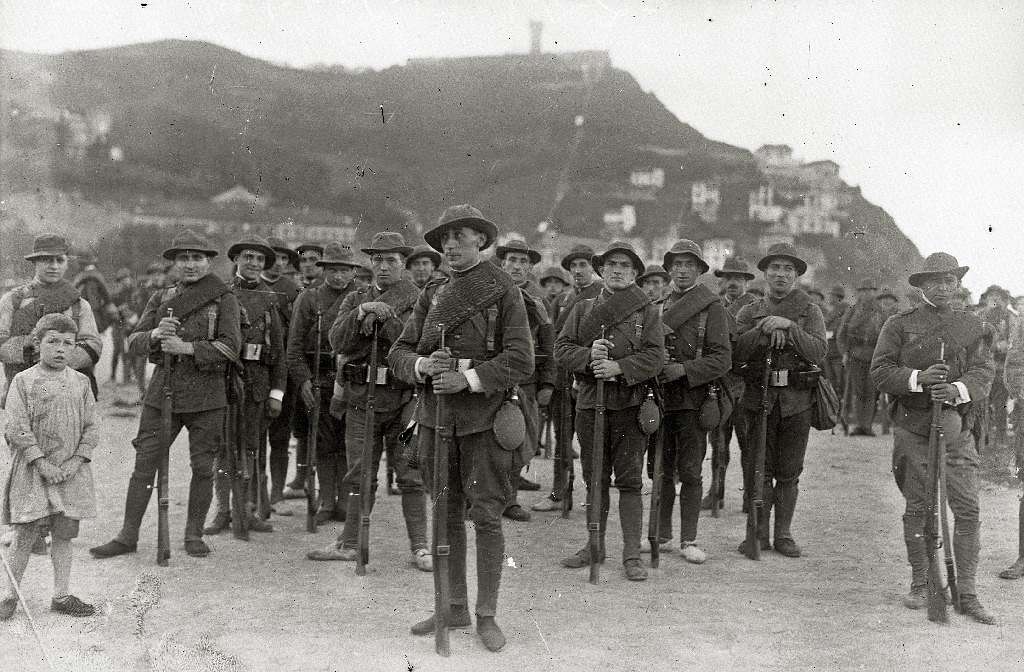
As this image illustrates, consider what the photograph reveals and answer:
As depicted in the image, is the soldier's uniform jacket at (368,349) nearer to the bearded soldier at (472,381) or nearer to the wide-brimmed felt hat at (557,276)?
the bearded soldier at (472,381)

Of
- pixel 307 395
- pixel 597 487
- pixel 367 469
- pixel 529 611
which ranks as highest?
pixel 307 395

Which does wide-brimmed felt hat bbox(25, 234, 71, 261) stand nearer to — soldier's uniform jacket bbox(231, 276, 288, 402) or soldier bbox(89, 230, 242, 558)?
soldier bbox(89, 230, 242, 558)

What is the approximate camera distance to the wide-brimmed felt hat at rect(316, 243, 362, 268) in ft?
26.5

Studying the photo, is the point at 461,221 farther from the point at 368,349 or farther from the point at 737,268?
the point at 737,268

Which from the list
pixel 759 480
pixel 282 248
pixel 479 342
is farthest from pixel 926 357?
pixel 282 248

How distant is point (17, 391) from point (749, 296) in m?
7.65

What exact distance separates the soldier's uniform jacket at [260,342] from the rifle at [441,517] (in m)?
3.09

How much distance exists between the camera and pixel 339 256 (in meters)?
8.16

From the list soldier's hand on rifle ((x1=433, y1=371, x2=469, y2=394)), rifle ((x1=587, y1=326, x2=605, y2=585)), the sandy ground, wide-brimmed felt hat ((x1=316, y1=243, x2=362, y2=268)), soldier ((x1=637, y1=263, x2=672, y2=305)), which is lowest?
the sandy ground

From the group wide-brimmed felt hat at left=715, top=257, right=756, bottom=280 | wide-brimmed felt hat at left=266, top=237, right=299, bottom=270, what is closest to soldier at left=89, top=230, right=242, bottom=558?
wide-brimmed felt hat at left=266, top=237, right=299, bottom=270

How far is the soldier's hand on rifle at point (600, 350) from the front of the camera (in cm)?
631

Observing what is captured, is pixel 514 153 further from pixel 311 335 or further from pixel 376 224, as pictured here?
pixel 311 335

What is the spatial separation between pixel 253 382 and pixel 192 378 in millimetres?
1030

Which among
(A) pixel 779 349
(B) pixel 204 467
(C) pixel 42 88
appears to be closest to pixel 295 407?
(B) pixel 204 467
